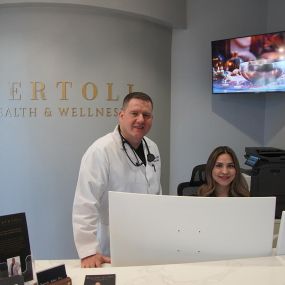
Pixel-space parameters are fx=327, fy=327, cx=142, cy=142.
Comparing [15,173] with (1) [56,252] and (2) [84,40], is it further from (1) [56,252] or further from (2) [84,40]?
(2) [84,40]

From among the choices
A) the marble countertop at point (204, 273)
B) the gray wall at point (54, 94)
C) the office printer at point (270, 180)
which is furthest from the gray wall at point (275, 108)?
the marble countertop at point (204, 273)

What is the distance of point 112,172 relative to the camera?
1827mm

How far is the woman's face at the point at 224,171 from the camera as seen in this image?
2.19 meters

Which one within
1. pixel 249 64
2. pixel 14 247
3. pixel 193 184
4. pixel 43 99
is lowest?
pixel 193 184

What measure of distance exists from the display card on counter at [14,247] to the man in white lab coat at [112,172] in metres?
0.61

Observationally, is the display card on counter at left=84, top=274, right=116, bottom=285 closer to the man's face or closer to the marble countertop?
the marble countertop

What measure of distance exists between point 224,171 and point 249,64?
4.85 ft

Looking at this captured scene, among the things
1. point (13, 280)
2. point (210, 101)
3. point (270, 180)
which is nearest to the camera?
point (13, 280)

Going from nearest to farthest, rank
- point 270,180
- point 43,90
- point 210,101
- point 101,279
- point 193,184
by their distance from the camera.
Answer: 1. point 101,279
2. point 270,180
3. point 193,184
4. point 43,90
5. point 210,101

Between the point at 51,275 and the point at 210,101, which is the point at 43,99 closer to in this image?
the point at 210,101

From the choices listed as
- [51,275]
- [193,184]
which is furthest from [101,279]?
[193,184]

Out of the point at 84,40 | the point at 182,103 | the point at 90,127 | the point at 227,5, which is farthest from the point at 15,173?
the point at 227,5

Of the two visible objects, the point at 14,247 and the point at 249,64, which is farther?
the point at 249,64

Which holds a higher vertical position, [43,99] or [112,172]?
[43,99]
